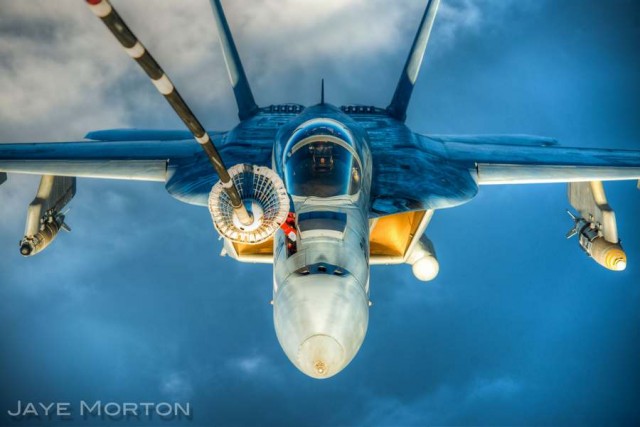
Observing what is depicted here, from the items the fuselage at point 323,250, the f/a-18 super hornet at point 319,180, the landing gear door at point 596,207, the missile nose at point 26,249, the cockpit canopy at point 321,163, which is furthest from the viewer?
the landing gear door at point 596,207

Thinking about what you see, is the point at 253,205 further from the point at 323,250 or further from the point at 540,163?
the point at 540,163

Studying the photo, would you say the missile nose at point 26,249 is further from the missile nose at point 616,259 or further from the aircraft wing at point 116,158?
the missile nose at point 616,259

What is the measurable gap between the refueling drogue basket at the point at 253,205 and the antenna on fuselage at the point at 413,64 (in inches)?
443

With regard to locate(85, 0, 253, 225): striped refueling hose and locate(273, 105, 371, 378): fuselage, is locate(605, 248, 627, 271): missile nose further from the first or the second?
locate(85, 0, 253, 225): striped refueling hose

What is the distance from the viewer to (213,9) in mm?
15492

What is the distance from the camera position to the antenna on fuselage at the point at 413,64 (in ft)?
52.5

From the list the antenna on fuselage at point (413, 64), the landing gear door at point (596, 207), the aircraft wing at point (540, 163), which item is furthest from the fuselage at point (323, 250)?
the landing gear door at point (596, 207)

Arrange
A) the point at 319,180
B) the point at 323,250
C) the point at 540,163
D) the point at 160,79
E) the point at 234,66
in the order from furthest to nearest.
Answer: the point at 234,66
the point at 540,163
the point at 319,180
the point at 323,250
the point at 160,79

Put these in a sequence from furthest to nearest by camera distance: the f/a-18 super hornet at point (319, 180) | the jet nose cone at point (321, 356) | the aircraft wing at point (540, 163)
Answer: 1. the aircraft wing at point (540, 163)
2. the jet nose cone at point (321, 356)
3. the f/a-18 super hornet at point (319, 180)

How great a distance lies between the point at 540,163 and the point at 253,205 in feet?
33.2

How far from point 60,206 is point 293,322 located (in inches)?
417

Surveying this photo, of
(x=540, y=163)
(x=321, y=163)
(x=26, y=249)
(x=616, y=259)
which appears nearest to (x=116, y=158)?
(x=26, y=249)

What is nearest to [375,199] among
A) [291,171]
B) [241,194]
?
[291,171]

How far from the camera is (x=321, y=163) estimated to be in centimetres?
966
